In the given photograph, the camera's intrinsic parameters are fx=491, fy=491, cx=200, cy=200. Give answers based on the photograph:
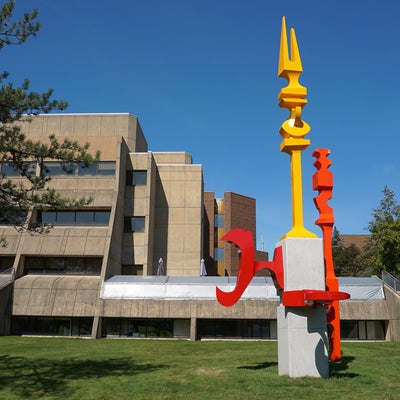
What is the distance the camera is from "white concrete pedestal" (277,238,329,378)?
1411cm

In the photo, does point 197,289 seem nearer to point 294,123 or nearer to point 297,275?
point 297,275

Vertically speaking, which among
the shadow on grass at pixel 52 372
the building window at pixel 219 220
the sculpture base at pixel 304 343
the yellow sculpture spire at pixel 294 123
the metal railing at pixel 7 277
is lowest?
the shadow on grass at pixel 52 372

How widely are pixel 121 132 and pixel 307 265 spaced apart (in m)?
32.5

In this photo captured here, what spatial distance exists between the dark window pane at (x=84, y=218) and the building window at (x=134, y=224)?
134 inches

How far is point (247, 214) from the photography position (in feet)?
175

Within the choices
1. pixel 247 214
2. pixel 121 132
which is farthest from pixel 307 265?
pixel 247 214

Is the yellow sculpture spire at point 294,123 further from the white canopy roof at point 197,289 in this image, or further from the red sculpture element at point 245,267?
the white canopy roof at point 197,289

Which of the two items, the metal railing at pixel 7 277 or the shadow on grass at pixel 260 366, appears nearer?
the shadow on grass at pixel 260 366

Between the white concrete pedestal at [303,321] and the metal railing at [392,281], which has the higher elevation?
the metal railing at [392,281]

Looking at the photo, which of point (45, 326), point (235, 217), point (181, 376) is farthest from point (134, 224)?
point (181, 376)

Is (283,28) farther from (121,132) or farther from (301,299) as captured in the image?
(121,132)

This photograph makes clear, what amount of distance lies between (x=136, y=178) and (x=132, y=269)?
755 centimetres

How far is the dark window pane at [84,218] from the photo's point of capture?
37719mm

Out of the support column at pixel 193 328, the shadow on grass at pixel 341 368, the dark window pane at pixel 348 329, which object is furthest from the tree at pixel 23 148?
the dark window pane at pixel 348 329
